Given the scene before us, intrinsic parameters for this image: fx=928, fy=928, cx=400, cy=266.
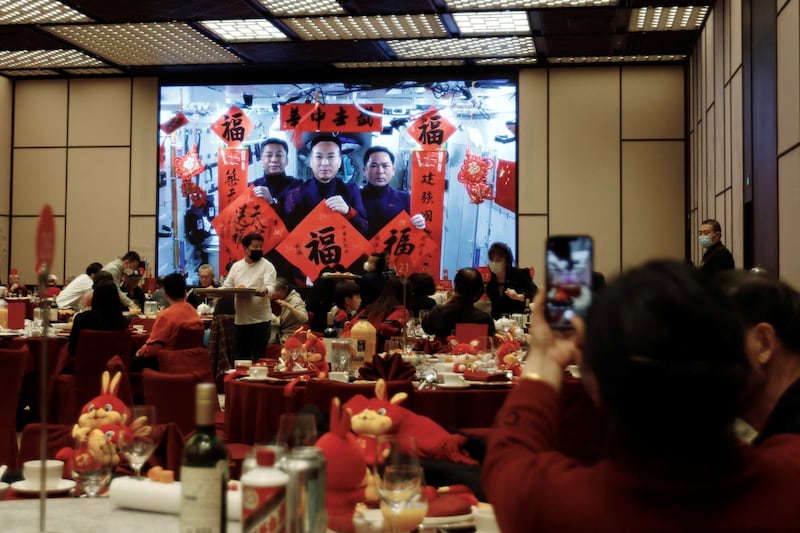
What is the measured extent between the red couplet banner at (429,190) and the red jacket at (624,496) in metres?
10.1

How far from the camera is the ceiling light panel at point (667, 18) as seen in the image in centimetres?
907

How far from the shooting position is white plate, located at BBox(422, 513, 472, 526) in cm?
167

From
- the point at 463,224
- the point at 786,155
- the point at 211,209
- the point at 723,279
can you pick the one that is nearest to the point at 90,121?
the point at 211,209

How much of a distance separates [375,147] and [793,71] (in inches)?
248

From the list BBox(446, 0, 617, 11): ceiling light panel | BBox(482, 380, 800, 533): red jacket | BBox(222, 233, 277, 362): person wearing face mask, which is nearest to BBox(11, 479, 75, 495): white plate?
BBox(482, 380, 800, 533): red jacket

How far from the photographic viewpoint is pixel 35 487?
6.59 ft

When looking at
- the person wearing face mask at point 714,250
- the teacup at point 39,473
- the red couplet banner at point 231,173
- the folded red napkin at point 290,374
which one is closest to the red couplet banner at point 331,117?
the red couplet banner at point 231,173

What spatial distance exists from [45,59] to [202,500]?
11215 mm

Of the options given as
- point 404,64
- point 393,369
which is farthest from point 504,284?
point 404,64

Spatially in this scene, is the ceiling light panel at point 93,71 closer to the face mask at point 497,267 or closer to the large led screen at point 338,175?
the large led screen at point 338,175

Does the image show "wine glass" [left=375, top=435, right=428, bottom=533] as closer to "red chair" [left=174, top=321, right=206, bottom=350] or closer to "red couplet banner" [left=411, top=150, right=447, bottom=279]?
"red chair" [left=174, top=321, right=206, bottom=350]

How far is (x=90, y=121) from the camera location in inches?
483

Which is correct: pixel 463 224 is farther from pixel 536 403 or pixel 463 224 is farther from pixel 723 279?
pixel 536 403

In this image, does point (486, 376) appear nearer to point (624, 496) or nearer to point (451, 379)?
point (451, 379)
